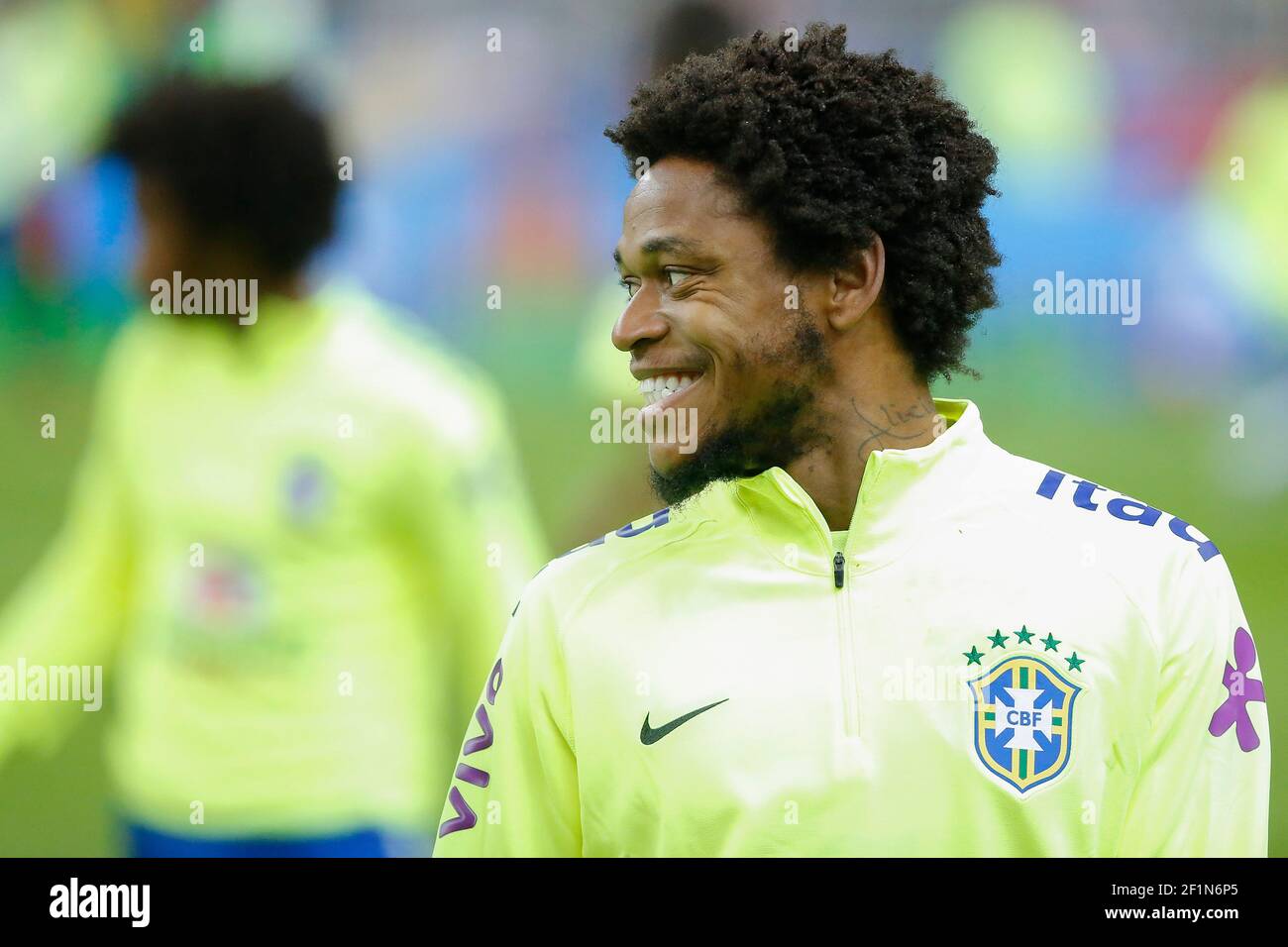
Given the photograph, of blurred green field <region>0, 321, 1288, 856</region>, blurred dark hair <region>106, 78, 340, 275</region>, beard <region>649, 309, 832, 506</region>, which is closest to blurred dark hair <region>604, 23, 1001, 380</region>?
beard <region>649, 309, 832, 506</region>

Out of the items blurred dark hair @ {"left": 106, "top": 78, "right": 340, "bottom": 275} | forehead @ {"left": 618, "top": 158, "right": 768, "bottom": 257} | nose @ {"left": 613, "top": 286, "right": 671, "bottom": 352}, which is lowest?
nose @ {"left": 613, "top": 286, "right": 671, "bottom": 352}

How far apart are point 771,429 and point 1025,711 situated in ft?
1.73

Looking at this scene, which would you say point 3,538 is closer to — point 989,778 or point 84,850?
point 84,850

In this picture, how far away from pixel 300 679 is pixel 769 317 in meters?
1.91

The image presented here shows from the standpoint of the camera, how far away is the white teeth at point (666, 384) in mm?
2287

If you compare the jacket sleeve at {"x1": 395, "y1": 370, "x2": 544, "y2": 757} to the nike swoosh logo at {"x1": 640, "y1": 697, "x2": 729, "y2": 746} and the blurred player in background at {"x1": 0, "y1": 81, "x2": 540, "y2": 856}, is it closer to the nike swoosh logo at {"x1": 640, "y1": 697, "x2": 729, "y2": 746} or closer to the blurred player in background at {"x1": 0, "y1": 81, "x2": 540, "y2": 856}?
the blurred player in background at {"x1": 0, "y1": 81, "x2": 540, "y2": 856}

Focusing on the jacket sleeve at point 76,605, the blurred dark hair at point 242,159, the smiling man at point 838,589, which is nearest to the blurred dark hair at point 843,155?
the smiling man at point 838,589

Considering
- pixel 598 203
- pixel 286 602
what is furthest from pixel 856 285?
pixel 598 203

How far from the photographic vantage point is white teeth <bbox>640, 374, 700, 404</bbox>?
229 cm

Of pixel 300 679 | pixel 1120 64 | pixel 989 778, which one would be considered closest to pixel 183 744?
pixel 300 679

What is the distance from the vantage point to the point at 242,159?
4.66 meters

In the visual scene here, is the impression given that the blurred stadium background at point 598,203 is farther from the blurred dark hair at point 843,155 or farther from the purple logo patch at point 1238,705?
the purple logo patch at point 1238,705

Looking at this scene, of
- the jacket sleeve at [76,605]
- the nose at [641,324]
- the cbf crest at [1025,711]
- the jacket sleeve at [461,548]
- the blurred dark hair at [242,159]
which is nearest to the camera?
the cbf crest at [1025,711]

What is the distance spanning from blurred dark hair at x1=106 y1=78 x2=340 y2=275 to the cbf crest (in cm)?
282
